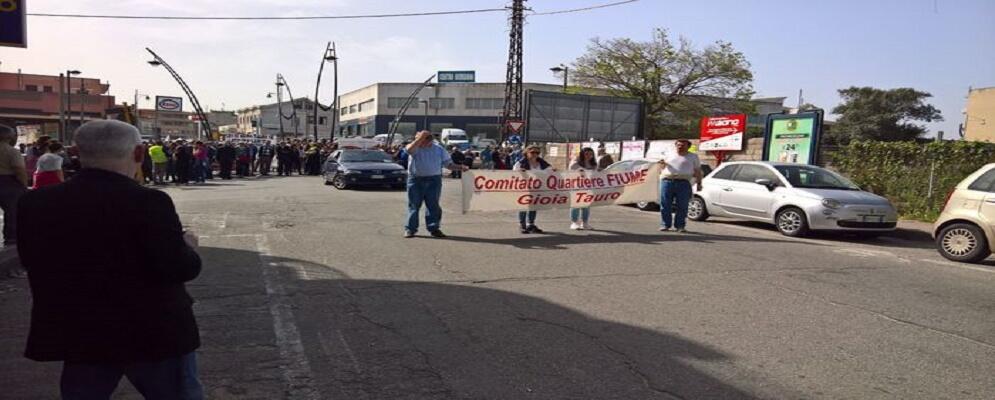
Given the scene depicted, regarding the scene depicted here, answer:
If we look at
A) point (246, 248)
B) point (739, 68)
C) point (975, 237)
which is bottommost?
A: point (246, 248)

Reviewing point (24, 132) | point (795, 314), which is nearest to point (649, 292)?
point (795, 314)

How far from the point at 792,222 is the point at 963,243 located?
2.70 metres

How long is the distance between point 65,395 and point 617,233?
368 inches

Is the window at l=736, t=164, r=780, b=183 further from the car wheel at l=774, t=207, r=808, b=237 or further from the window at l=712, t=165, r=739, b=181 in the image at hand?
the car wheel at l=774, t=207, r=808, b=237

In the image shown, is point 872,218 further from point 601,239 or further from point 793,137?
point 793,137

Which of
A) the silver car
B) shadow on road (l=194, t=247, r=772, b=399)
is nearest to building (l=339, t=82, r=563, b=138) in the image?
the silver car

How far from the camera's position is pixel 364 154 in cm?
2145

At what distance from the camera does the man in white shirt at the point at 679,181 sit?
36.5 ft

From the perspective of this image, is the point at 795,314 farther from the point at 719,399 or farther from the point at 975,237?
the point at 975,237

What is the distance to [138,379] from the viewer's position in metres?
2.48

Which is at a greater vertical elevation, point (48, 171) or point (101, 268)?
point (101, 268)

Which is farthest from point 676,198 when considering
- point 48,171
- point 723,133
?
point 723,133

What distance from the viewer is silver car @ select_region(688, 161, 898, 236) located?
11284mm

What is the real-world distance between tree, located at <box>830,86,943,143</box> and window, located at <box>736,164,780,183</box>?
55.3 meters
